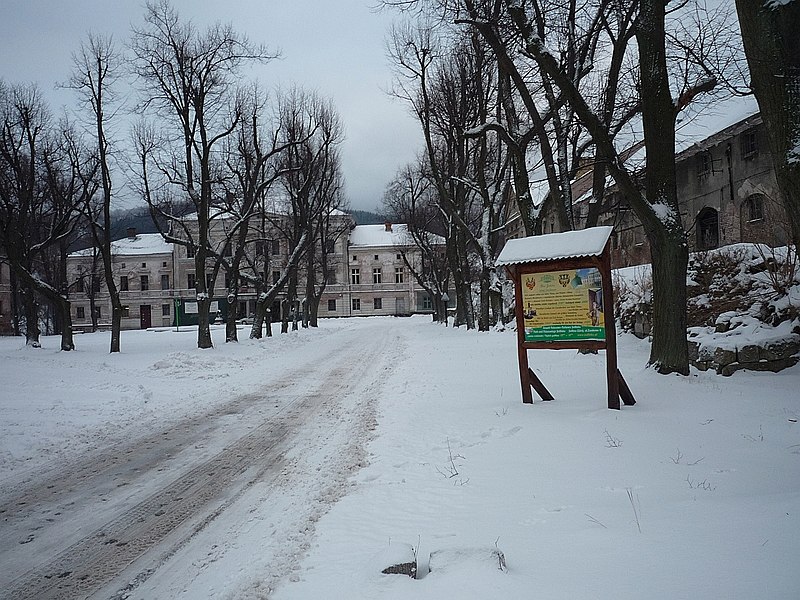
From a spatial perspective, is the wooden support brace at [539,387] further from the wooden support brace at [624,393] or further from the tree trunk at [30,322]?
the tree trunk at [30,322]

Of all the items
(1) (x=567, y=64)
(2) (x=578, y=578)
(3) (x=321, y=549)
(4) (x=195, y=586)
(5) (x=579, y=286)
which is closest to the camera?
(2) (x=578, y=578)

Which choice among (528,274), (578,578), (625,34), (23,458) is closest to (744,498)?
(578,578)

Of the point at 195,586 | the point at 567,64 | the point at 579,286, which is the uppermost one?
the point at 567,64

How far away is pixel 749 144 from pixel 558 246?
1925 centimetres

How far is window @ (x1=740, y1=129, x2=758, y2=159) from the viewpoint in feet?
74.7

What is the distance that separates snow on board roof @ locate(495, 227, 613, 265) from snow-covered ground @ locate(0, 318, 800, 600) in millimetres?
2258

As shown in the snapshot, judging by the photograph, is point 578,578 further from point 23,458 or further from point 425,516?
point 23,458

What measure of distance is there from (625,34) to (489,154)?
13.1 m

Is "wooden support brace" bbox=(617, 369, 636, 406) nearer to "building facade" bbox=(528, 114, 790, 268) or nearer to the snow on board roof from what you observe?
the snow on board roof

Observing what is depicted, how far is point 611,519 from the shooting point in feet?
14.9

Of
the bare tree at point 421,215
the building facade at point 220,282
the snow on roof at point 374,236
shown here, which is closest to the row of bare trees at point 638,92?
the bare tree at point 421,215

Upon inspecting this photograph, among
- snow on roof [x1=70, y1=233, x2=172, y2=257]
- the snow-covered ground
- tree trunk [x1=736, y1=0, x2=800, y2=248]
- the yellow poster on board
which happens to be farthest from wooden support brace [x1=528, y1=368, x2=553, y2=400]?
snow on roof [x1=70, y1=233, x2=172, y2=257]

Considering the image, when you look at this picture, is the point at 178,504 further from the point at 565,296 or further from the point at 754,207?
the point at 754,207

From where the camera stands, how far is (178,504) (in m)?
A: 5.58
